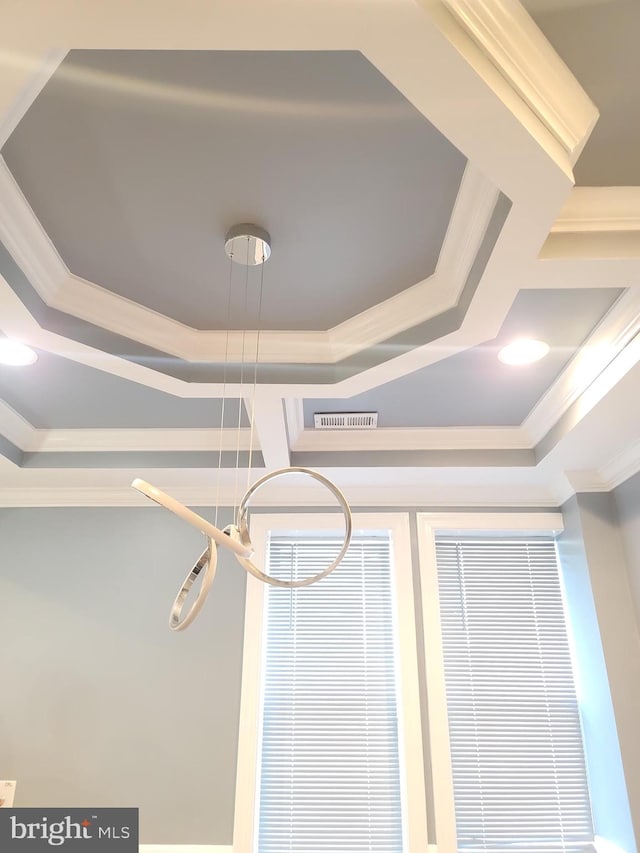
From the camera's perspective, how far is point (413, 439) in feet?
8.33

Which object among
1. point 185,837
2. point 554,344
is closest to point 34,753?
point 185,837

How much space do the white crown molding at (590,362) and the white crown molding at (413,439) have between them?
0.10 meters

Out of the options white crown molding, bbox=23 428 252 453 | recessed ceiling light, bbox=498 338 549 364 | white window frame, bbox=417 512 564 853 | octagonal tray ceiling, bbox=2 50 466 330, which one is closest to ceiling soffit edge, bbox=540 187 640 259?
octagonal tray ceiling, bbox=2 50 466 330

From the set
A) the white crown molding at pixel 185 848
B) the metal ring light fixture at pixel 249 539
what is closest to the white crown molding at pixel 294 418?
the metal ring light fixture at pixel 249 539

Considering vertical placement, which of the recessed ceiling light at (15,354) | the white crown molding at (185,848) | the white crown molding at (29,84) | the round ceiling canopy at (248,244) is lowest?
the white crown molding at (185,848)

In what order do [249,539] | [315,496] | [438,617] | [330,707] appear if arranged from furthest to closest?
[315,496], [438,617], [330,707], [249,539]

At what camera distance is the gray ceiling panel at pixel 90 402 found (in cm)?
207

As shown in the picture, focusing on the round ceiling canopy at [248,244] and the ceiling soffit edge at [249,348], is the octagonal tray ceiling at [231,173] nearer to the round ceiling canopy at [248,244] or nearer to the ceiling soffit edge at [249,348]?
the round ceiling canopy at [248,244]

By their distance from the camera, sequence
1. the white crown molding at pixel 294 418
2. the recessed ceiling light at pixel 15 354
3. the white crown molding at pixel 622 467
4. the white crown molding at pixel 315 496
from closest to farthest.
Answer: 1. the recessed ceiling light at pixel 15 354
2. the white crown molding at pixel 294 418
3. the white crown molding at pixel 622 467
4. the white crown molding at pixel 315 496

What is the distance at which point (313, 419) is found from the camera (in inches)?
94.9

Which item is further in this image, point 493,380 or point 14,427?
point 14,427

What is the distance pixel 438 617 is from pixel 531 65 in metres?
2.18

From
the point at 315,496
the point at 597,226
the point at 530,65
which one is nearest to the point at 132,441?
the point at 315,496

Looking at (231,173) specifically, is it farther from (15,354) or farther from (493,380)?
(493,380)
